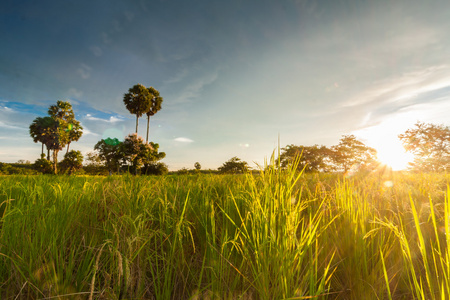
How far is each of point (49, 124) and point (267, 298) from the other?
51.7 metres

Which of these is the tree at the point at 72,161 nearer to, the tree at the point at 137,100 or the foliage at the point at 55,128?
the foliage at the point at 55,128

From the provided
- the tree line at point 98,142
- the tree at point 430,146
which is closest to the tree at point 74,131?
the tree line at point 98,142

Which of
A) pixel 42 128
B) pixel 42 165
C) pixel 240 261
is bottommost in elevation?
pixel 240 261

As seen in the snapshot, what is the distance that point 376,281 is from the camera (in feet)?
4.21

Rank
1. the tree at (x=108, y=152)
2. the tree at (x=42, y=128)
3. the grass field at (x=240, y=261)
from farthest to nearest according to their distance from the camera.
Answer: the tree at (x=42, y=128) < the tree at (x=108, y=152) < the grass field at (x=240, y=261)

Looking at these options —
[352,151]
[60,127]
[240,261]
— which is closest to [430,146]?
[352,151]

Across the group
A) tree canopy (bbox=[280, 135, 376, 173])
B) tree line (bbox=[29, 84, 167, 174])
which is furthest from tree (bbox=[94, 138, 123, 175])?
tree canopy (bbox=[280, 135, 376, 173])

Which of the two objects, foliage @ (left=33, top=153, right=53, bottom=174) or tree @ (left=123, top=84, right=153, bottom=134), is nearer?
foliage @ (left=33, top=153, right=53, bottom=174)

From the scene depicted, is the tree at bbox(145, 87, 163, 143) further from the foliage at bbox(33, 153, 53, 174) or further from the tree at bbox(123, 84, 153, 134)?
the foliage at bbox(33, 153, 53, 174)

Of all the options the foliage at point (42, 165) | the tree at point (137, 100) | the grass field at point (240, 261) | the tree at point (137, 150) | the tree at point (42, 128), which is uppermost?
the tree at point (137, 100)

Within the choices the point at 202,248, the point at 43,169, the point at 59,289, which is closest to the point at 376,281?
the point at 202,248

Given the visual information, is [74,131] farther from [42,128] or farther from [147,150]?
[147,150]

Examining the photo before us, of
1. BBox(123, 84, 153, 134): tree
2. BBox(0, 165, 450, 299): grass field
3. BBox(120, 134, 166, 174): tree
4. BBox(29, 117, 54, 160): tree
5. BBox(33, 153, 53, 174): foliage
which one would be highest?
BBox(123, 84, 153, 134): tree

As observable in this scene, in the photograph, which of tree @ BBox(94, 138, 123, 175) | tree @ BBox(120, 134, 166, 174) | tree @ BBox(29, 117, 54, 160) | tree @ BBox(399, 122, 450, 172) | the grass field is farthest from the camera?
tree @ BBox(29, 117, 54, 160)
